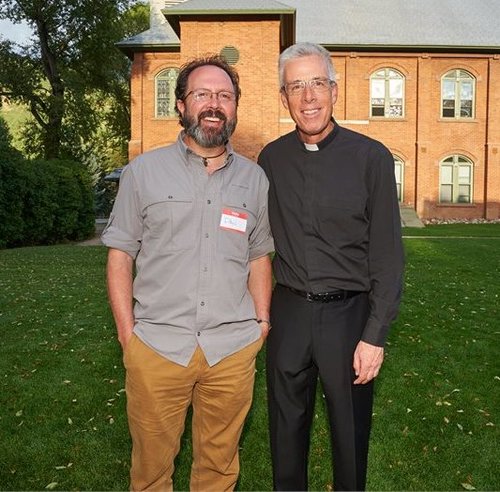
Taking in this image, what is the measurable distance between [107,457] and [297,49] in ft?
10.2

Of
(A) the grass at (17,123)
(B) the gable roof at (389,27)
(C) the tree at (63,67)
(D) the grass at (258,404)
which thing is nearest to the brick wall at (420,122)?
(B) the gable roof at (389,27)

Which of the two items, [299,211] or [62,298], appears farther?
[62,298]

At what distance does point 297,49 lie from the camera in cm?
297

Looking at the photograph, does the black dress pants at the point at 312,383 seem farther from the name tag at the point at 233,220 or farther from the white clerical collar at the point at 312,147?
the white clerical collar at the point at 312,147

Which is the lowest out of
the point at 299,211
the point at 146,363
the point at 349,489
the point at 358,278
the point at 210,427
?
the point at 349,489

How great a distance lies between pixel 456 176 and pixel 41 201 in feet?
63.8

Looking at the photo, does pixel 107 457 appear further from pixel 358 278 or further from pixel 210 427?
pixel 358 278

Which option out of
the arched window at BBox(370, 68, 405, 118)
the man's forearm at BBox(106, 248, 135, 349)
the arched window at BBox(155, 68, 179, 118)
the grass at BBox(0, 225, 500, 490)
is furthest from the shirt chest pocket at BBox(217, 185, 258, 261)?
the arched window at BBox(370, 68, 405, 118)

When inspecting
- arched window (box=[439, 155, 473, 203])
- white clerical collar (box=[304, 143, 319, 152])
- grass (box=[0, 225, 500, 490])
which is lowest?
grass (box=[0, 225, 500, 490])

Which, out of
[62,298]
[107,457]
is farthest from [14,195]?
[107,457]

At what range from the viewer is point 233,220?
9.50 feet

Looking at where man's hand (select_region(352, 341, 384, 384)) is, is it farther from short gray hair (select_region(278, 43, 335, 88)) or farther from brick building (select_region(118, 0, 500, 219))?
brick building (select_region(118, 0, 500, 219))

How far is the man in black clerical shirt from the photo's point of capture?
9.48ft

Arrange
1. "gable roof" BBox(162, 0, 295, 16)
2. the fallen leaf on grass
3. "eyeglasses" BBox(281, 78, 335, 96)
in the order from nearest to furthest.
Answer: "eyeglasses" BBox(281, 78, 335, 96) < the fallen leaf on grass < "gable roof" BBox(162, 0, 295, 16)
